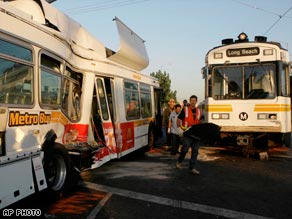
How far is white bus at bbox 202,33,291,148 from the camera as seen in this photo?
430 inches

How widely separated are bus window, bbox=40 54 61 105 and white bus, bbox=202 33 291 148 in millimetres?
6274

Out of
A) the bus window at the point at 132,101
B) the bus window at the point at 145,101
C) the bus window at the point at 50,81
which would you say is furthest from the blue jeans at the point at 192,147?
the bus window at the point at 50,81

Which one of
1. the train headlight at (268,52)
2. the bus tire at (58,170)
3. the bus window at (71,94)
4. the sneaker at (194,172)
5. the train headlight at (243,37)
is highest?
the train headlight at (243,37)

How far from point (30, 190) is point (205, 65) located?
8.28m

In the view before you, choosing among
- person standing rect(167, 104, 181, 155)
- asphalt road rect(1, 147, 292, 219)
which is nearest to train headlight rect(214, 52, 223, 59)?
person standing rect(167, 104, 181, 155)

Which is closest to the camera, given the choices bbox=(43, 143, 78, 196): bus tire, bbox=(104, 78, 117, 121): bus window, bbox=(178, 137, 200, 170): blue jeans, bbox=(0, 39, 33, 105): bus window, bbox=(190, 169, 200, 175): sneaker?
bbox=(0, 39, 33, 105): bus window

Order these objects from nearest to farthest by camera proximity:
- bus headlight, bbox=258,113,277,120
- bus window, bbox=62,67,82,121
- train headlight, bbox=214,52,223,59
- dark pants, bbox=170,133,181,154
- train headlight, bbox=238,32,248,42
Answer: bus window, bbox=62,67,82,121 → bus headlight, bbox=258,113,277,120 → train headlight, bbox=214,52,223,59 → dark pants, bbox=170,133,181,154 → train headlight, bbox=238,32,248,42

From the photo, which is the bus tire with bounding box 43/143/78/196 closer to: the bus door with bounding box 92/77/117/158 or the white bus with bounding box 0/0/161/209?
the white bus with bounding box 0/0/161/209

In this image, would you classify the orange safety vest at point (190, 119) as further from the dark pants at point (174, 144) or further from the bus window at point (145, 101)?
the bus window at point (145, 101)

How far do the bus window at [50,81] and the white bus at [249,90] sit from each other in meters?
6.27

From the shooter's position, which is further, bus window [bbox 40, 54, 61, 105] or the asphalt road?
bus window [bbox 40, 54, 61, 105]

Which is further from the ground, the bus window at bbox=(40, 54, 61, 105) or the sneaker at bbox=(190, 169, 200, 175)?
the bus window at bbox=(40, 54, 61, 105)

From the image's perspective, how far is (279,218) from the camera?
5305 millimetres

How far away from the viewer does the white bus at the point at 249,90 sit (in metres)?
10.9
